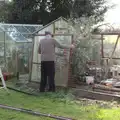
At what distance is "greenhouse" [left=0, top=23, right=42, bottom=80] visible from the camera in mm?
12102

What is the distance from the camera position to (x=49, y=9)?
18.1 metres

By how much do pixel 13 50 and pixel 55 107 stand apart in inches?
244

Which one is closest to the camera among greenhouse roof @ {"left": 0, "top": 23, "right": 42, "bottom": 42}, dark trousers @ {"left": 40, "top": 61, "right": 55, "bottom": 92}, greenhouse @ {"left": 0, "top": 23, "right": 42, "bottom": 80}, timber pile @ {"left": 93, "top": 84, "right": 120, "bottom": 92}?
timber pile @ {"left": 93, "top": 84, "right": 120, "bottom": 92}

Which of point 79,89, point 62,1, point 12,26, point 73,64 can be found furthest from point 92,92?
point 62,1

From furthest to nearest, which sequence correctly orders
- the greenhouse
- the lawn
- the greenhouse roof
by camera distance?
the greenhouse roof < the greenhouse < the lawn

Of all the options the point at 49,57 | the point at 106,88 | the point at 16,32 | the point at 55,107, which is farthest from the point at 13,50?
the point at 55,107

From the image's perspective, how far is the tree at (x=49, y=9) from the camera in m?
17.7

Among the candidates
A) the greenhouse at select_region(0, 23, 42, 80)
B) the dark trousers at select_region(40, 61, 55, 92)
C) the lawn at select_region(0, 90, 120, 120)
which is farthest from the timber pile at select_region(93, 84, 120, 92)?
the greenhouse at select_region(0, 23, 42, 80)

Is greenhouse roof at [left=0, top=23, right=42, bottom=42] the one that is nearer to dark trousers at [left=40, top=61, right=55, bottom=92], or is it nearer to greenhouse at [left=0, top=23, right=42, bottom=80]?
greenhouse at [left=0, top=23, right=42, bottom=80]

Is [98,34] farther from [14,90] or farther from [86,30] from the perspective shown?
[14,90]

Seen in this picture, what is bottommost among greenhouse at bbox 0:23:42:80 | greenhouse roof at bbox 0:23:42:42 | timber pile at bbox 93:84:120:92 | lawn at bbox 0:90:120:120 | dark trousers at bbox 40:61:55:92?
lawn at bbox 0:90:120:120

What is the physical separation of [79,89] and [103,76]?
1.32 m

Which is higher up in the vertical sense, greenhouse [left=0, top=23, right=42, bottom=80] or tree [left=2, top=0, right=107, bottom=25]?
tree [left=2, top=0, right=107, bottom=25]

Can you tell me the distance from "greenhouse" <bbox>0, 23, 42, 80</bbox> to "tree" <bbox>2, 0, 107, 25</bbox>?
16.6 feet
